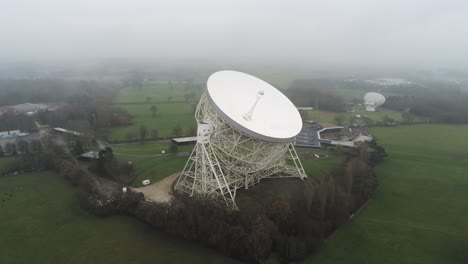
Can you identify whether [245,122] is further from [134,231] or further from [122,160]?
[122,160]

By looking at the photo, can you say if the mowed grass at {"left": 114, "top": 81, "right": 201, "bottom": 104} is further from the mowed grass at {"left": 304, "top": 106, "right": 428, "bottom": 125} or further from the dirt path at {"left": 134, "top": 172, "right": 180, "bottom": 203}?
the dirt path at {"left": 134, "top": 172, "right": 180, "bottom": 203}

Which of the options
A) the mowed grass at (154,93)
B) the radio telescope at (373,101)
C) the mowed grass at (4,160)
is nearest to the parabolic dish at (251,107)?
→ the mowed grass at (4,160)

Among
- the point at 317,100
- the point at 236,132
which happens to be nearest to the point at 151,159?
the point at 236,132

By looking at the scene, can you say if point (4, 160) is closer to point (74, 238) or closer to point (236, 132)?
point (74, 238)

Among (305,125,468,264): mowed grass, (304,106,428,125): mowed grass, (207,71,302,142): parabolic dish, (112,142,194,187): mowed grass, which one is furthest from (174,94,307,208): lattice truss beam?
(304,106,428,125): mowed grass

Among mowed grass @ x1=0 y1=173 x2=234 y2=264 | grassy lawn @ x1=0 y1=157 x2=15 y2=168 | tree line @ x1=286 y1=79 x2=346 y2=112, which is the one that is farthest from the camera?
tree line @ x1=286 y1=79 x2=346 y2=112

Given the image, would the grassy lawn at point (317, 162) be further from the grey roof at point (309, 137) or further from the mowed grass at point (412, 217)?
the mowed grass at point (412, 217)
